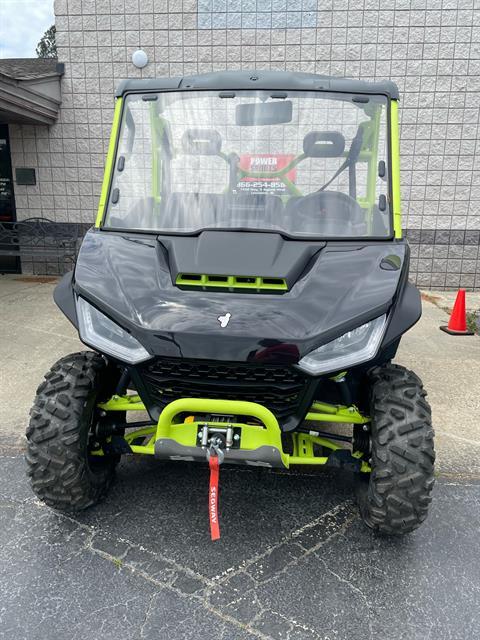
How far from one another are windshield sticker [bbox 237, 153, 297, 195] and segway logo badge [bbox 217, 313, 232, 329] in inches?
39.5

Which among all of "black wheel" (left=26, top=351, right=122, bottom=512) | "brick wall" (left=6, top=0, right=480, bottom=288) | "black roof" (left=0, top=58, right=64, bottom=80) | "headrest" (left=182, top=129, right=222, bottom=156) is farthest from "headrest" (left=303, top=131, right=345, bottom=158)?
"black roof" (left=0, top=58, right=64, bottom=80)

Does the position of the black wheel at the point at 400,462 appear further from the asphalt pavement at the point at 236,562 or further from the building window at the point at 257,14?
the building window at the point at 257,14

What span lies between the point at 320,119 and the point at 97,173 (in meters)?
6.38

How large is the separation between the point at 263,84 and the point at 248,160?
0.45 metres

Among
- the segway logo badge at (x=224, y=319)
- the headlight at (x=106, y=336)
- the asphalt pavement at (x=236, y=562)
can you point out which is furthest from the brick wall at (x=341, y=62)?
the segway logo badge at (x=224, y=319)

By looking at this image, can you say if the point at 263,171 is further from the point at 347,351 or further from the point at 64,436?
the point at 64,436

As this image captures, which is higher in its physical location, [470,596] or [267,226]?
[267,226]

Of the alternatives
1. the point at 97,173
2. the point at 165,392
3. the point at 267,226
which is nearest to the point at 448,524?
the point at 165,392

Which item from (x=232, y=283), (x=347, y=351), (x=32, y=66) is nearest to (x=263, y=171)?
(x=232, y=283)

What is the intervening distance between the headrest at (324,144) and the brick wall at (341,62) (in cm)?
548

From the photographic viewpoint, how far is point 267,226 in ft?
9.23

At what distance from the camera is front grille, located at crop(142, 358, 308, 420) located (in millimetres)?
2266

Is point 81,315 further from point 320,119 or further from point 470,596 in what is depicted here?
point 470,596

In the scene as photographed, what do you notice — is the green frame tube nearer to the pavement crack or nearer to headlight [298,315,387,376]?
headlight [298,315,387,376]
